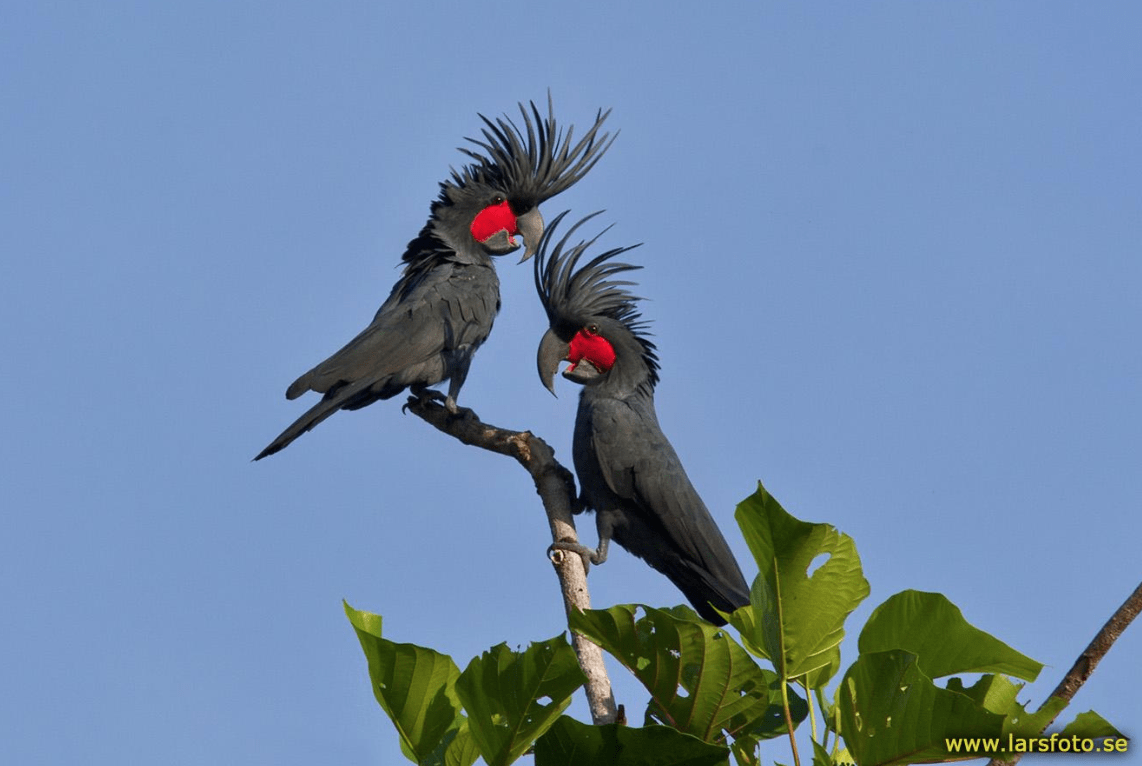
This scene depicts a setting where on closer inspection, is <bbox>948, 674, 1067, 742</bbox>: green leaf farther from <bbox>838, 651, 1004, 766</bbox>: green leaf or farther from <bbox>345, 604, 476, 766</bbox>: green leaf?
<bbox>345, 604, 476, 766</bbox>: green leaf

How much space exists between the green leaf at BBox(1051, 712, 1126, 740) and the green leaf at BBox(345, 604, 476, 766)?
1.59 meters

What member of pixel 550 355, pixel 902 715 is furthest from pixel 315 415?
pixel 902 715

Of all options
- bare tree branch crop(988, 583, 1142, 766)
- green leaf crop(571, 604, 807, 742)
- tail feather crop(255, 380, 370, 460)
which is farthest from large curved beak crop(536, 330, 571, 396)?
bare tree branch crop(988, 583, 1142, 766)

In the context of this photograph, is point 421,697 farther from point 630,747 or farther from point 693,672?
point 693,672

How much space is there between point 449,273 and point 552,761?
5172 millimetres

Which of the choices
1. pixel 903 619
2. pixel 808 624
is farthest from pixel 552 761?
pixel 903 619

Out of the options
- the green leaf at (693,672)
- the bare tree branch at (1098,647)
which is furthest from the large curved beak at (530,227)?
the bare tree branch at (1098,647)

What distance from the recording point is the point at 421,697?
134 inches

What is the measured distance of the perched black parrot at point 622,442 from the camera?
6.15 meters

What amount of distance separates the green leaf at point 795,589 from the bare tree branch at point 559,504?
2.14 feet

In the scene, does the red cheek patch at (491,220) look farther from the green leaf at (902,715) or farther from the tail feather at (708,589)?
the green leaf at (902,715)

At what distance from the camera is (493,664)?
3.28 m

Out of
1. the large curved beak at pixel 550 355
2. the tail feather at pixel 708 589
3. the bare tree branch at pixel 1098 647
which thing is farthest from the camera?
the large curved beak at pixel 550 355

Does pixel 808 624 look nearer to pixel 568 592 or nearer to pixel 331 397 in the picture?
pixel 568 592
